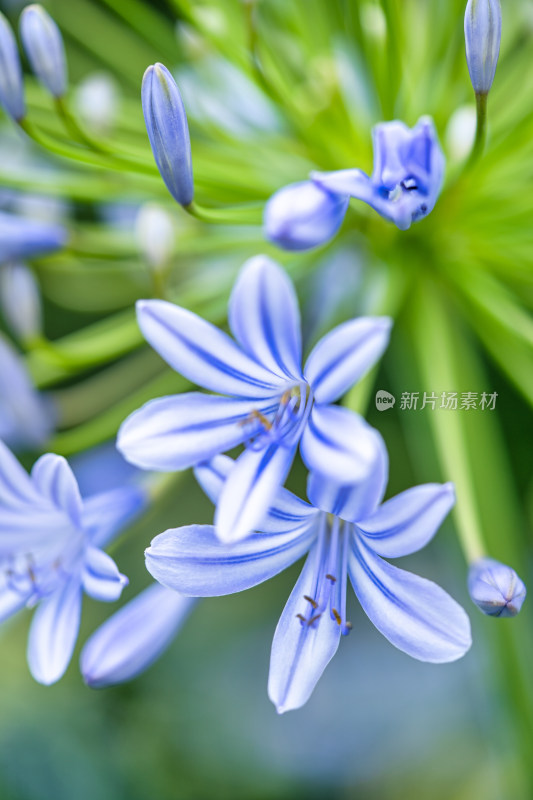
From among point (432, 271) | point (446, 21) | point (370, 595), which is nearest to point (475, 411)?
point (432, 271)

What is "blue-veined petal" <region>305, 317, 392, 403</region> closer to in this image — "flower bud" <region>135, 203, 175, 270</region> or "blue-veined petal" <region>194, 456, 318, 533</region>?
"blue-veined petal" <region>194, 456, 318, 533</region>

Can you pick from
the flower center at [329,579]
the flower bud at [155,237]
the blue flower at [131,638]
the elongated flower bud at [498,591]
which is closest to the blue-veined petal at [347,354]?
the flower center at [329,579]

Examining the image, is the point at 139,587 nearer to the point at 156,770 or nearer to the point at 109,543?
the point at 156,770

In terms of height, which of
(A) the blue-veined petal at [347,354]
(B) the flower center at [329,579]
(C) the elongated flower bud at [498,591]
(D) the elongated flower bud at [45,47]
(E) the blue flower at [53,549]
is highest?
(D) the elongated flower bud at [45,47]

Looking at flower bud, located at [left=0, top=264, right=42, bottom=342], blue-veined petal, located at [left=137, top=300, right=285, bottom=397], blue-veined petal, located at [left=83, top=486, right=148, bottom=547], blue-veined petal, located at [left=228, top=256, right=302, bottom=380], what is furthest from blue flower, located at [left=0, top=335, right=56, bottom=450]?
blue-veined petal, located at [left=228, top=256, right=302, bottom=380]

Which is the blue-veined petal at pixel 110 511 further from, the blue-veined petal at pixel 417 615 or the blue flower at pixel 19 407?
the blue-veined petal at pixel 417 615
